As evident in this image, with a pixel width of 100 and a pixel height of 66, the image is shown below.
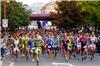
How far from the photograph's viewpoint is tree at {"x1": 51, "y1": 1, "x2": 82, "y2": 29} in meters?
59.8

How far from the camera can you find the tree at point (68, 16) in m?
59.8

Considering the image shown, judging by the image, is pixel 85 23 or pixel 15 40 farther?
pixel 85 23

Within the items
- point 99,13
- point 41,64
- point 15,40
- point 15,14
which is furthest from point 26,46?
point 15,14

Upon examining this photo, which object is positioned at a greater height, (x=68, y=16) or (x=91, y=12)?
(x=91, y=12)

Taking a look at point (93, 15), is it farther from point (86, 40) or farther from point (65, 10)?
point (86, 40)

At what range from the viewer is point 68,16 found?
197 ft

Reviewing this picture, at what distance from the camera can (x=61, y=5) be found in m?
62.4

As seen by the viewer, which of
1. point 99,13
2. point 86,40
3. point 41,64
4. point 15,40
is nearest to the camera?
point 41,64

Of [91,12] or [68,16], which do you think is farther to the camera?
[91,12]

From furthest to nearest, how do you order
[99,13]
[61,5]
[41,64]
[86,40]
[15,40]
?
[61,5], [99,13], [86,40], [15,40], [41,64]

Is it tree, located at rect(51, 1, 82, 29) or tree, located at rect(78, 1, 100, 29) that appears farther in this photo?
tree, located at rect(51, 1, 82, 29)

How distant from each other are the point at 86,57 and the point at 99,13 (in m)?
30.9

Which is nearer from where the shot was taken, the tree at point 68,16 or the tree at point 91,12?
the tree at point 91,12

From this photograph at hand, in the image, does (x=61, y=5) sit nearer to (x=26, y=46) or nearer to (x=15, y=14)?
(x=15, y=14)
